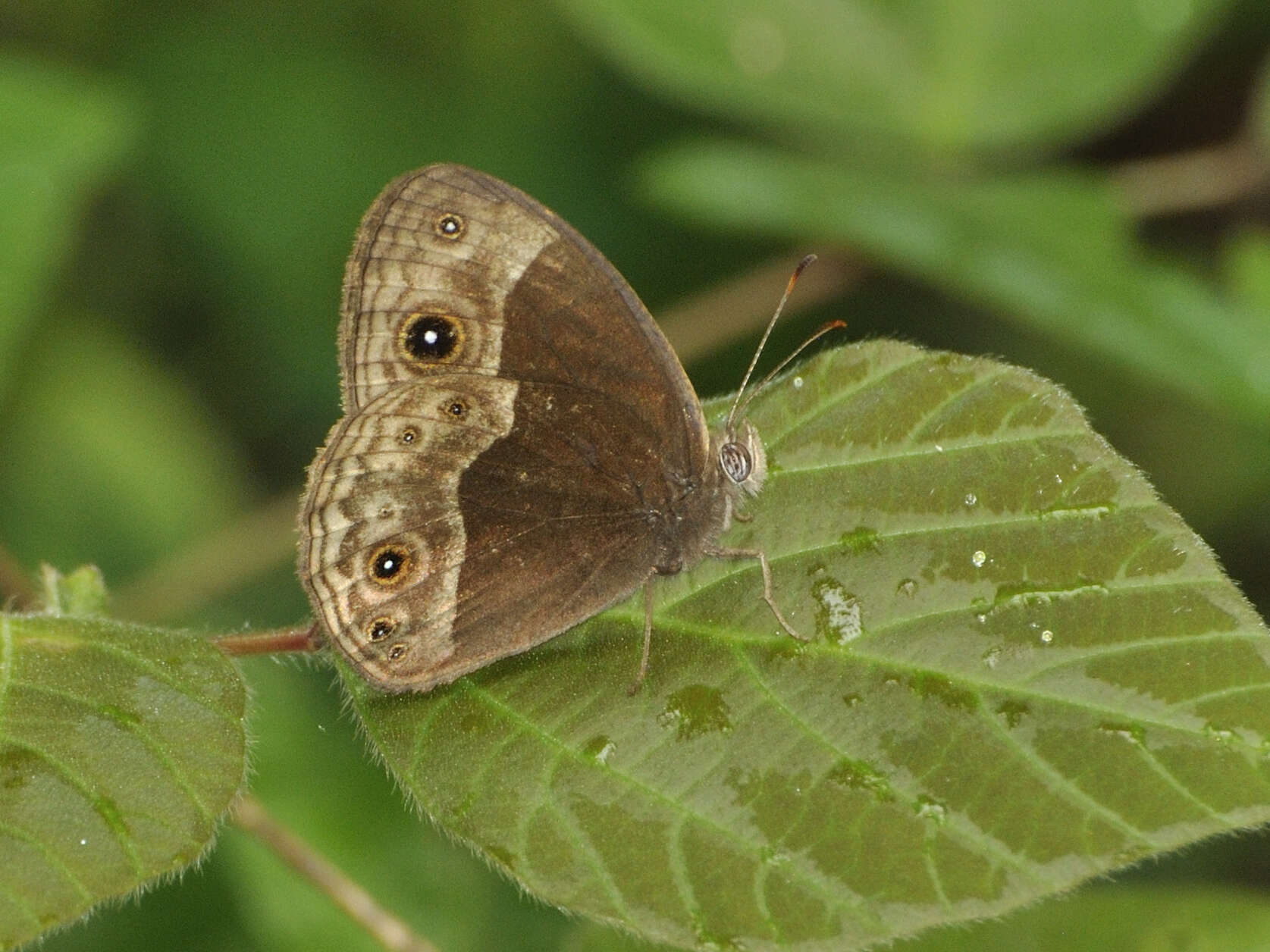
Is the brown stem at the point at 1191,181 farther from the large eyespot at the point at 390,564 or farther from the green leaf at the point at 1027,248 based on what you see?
the large eyespot at the point at 390,564

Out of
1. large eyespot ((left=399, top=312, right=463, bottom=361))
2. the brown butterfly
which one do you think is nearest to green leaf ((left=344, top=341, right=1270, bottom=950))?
the brown butterfly

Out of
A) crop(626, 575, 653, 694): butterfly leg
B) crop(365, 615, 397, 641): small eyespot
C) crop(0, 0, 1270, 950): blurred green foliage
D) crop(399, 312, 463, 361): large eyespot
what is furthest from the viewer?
crop(0, 0, 1270, 950): blurred green foliage

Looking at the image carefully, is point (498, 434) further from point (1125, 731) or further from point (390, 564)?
point (1125, 731)

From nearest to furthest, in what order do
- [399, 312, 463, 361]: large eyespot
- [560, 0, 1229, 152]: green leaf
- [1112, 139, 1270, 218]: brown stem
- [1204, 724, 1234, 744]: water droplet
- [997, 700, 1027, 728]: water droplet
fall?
1. [1204, 724, 1234, 744]: water droplet
2. [997, 700, 1027, 728]: water droplet
3. [399, 312, 463, 361]: large eyespot
4. [560, 0, 1229, 152]: green leaf
5. [1112, 139, 1270, 218]: brown stem

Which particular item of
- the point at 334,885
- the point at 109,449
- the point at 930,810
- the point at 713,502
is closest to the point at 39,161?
the point at 109,449

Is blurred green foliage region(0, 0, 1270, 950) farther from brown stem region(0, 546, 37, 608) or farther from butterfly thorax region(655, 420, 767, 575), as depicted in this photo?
butterfly thorax region(655, 420, 767, 575)

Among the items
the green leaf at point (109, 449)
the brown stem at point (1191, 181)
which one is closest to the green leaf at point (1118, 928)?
the brown stem at point (1191, 181)
